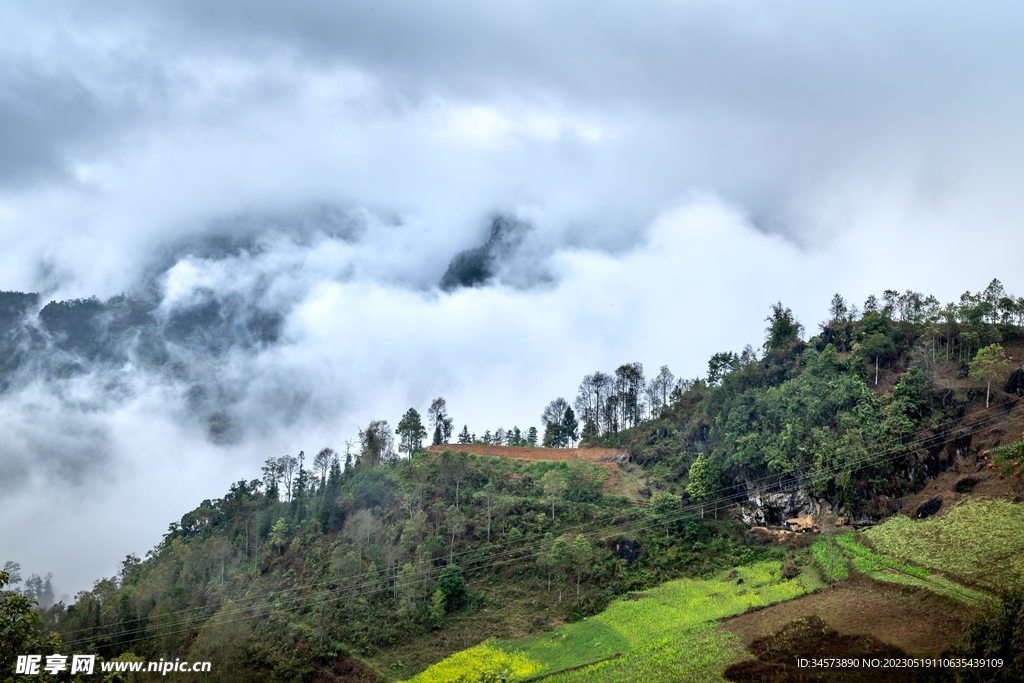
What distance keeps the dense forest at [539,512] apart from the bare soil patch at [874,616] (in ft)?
32.9

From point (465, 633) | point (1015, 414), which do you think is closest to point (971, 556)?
point (1015, 414)

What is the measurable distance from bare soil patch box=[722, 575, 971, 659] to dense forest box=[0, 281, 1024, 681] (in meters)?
10.0

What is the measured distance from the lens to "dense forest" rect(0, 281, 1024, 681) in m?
56.1

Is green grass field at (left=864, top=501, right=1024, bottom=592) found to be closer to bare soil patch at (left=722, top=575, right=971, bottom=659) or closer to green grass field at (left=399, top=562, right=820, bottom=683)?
bare soil patch at (left=722, top=575, right=971, bottom=659)

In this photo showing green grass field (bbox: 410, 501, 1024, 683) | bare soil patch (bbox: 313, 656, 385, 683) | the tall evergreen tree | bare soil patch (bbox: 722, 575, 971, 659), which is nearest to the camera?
bare soil patch (bbox: 722, 575, 971, 659)

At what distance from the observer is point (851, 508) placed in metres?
58.9

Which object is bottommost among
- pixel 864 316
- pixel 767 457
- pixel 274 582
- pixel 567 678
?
pixel 567 678

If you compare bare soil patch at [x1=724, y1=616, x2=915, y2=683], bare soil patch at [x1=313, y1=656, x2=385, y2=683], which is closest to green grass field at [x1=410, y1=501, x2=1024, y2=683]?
bare soil patch at [x1=724, y1=616, x2=915, y2=683]

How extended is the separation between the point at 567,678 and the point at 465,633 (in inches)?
404

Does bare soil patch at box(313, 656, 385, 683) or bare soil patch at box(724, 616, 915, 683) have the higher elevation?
bare soil patch at box(724, 616, 915, 683)

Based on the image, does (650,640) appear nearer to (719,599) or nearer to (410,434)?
(719,599)

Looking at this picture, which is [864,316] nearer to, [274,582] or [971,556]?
[971,556]

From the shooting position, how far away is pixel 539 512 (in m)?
67.5

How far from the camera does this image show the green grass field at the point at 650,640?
148 ft
